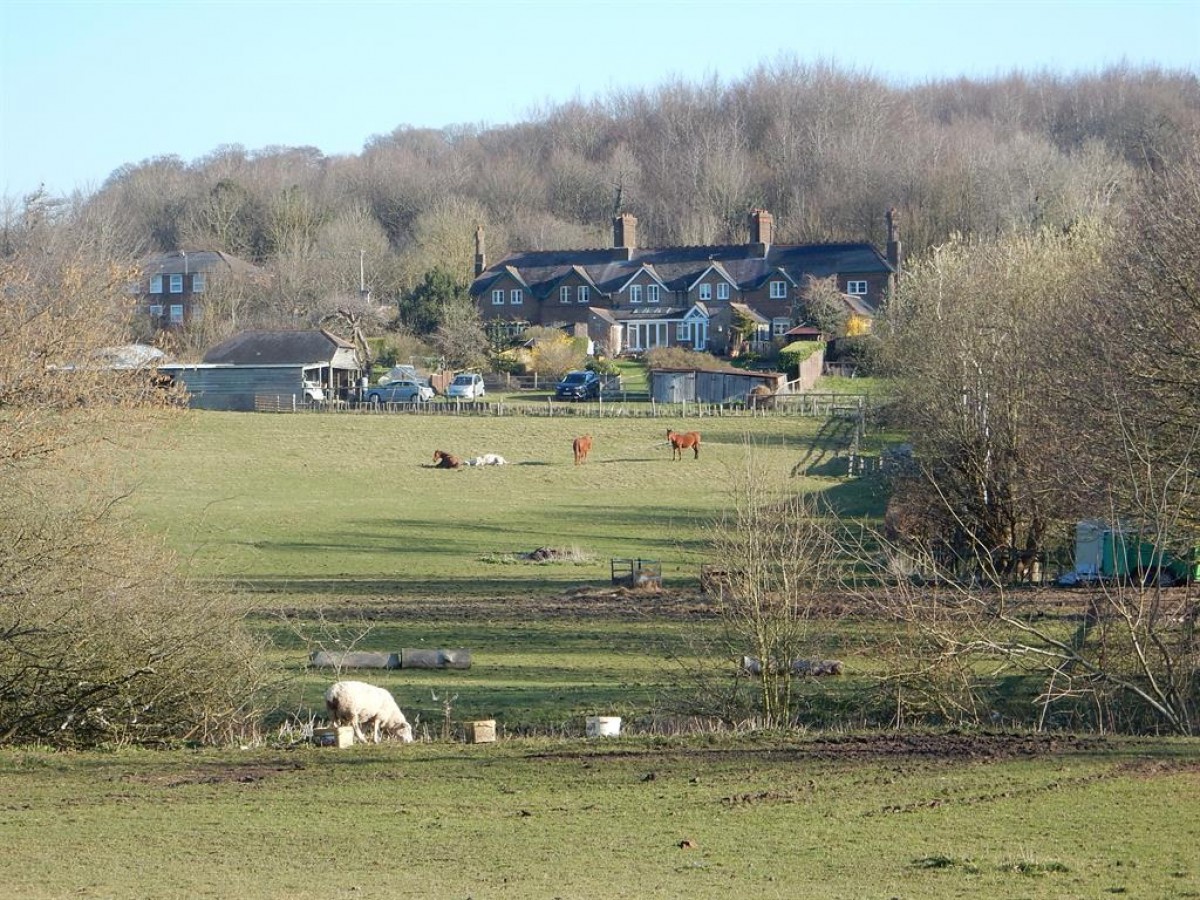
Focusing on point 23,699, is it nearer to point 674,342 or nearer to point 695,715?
point 695,715

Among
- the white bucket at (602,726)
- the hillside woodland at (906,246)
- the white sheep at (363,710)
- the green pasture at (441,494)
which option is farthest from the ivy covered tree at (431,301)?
the white bucket at (602,726)

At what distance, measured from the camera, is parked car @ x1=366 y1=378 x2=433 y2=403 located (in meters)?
82.2

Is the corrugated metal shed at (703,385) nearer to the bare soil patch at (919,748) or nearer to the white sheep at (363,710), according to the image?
the white sheep at (363,710)

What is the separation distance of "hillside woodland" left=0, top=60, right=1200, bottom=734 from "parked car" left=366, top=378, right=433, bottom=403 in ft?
48.5

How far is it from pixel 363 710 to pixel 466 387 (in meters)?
66.6

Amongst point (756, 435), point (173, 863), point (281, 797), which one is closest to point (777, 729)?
point (281, 797)

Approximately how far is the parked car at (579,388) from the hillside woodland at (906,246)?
16.2 m

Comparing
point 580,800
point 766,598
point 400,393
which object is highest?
point 400,393

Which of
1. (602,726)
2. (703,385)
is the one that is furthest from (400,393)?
(602,726)

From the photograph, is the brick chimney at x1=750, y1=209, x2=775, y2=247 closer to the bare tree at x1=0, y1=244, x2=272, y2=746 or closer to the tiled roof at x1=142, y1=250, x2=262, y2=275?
the tiled roof at x1=142, y1=250, x2=262, y2=275

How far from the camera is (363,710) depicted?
61.2 ft

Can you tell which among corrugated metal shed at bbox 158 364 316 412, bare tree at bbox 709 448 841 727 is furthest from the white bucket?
corrugated metal shed at bbox 158 364 316 412

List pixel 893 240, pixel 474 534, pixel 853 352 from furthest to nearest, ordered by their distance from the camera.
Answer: pixel 893 240 → pixel 853 352 → pixel 474 534

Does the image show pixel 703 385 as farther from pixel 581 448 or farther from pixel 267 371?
pixel 267 371
